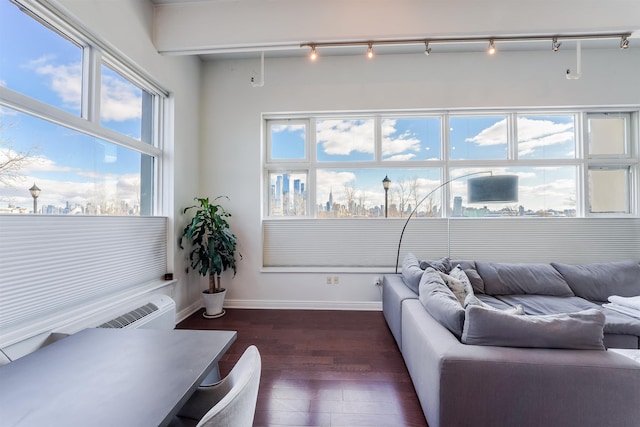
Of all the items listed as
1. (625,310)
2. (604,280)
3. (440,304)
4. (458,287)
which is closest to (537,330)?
(440,304)

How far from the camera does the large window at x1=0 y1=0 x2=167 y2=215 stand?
1.58 meters

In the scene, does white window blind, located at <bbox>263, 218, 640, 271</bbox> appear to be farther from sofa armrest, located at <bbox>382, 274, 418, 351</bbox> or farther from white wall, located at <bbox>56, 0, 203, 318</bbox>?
white wall, located at <bbox>56, 0, 203, 318</bbox>

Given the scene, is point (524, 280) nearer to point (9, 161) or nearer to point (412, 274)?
point (412, 274)

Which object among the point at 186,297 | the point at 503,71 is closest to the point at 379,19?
the point at 503,71

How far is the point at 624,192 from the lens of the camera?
3.45 m

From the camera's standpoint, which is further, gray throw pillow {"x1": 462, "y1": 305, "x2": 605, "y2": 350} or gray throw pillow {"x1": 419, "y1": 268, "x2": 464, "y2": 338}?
gray throw pillow {"x1": 419, "y1": 268, "x2": 464, "y2": 338}

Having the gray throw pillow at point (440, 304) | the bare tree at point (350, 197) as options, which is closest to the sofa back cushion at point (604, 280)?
the gray throw pillow at point (440, 304)

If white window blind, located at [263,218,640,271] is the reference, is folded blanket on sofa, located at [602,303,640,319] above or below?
below

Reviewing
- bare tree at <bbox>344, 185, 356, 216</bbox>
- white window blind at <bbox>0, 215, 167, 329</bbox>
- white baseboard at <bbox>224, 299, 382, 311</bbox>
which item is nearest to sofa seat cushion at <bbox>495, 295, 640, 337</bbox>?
white baseboard at <bbox>224, 299, 382, 311</bbox>

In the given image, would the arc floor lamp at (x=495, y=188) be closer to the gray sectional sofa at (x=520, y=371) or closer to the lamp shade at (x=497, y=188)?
the lamp shade at (x=497, y=188)

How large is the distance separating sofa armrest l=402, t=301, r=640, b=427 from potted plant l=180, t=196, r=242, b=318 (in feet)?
8.45

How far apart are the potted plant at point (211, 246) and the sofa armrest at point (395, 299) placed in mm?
1963

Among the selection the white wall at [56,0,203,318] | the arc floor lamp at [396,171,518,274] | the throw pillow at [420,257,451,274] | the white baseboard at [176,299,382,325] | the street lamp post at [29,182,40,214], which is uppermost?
the white wall at [56,0,203,318]

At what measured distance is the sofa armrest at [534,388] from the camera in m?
1.21
